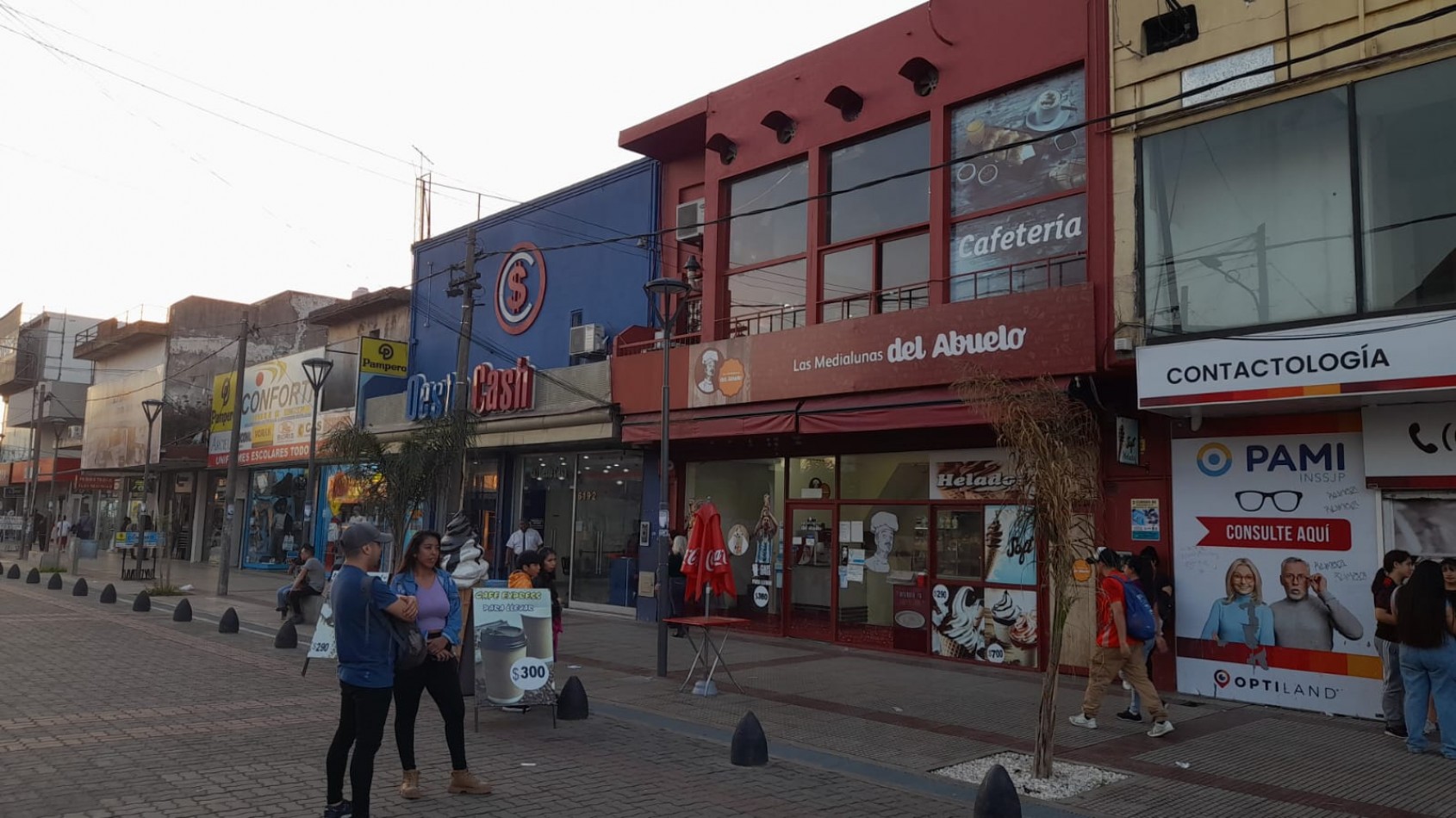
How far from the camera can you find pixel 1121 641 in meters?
8.99

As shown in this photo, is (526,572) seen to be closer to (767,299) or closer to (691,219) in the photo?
(767,299)

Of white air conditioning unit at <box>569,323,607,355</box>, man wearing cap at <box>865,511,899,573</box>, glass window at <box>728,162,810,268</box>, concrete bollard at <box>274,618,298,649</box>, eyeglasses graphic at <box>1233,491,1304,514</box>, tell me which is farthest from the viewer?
white air conditioning unit at <box>569,323,607,355</box>

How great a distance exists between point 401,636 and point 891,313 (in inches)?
368

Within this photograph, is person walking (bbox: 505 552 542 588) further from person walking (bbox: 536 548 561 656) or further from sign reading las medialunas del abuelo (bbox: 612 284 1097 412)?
sign reading las medialunas del abuelo (bbox: 612 284 1097 412)

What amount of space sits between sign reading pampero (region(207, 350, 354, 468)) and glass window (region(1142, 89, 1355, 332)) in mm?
22065

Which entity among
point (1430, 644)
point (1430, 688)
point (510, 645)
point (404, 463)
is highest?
point (404, 463)

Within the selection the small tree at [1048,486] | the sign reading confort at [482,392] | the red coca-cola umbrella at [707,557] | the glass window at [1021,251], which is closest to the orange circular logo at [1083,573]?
the glass window at [1021,251]

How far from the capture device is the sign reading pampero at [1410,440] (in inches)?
377

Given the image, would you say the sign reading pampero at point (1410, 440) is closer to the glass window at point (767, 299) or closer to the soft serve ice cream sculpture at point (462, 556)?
the glass window at point (767, 299)

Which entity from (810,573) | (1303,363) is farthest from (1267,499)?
(810,573)

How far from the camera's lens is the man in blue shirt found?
5512mm

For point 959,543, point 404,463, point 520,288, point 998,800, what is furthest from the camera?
point 520,288

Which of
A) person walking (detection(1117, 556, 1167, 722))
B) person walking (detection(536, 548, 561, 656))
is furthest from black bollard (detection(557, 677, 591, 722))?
person walking (detection(1117, 556, 1167, 722))

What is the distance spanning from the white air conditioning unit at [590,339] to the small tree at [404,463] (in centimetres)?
315
